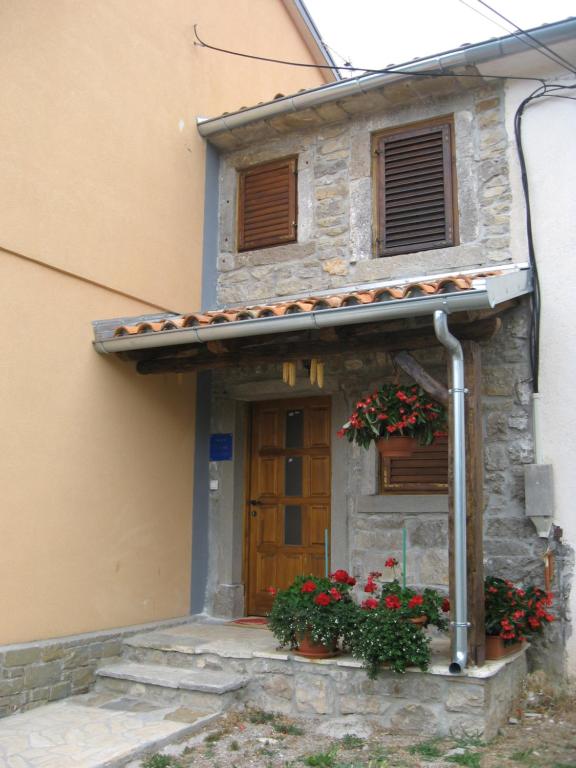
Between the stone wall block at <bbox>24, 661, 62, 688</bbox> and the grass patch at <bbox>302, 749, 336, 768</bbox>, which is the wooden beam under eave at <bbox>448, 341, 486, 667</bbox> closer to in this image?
the grass patch at <bbox>302, 749, 336, 768</bbox>

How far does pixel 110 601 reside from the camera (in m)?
5.79

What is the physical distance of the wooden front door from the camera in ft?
21.9

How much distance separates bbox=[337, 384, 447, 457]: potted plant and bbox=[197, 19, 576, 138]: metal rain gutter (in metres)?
2.71

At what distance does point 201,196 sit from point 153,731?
4.69m

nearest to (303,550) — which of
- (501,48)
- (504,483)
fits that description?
(504,483)

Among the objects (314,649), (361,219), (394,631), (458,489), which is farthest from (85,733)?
(361,219)

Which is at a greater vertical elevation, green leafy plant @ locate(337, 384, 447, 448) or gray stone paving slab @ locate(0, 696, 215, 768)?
green leafy plant @ locate(337, 384, 447, 448)

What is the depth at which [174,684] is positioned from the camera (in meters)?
5.05

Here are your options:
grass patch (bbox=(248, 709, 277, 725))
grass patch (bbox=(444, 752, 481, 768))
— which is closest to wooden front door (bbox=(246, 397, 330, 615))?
grass patch (bbox=(248, 709, 277, 725))

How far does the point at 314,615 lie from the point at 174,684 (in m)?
1.08

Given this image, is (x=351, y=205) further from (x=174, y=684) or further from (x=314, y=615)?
(x=174, y=684)

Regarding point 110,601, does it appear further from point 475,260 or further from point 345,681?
point 475,260

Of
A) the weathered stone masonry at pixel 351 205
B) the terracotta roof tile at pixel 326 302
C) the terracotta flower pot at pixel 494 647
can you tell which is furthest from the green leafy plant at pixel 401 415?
the weathered stone masonry at pixel 351 205

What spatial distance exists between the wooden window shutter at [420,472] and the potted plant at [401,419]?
933mm
